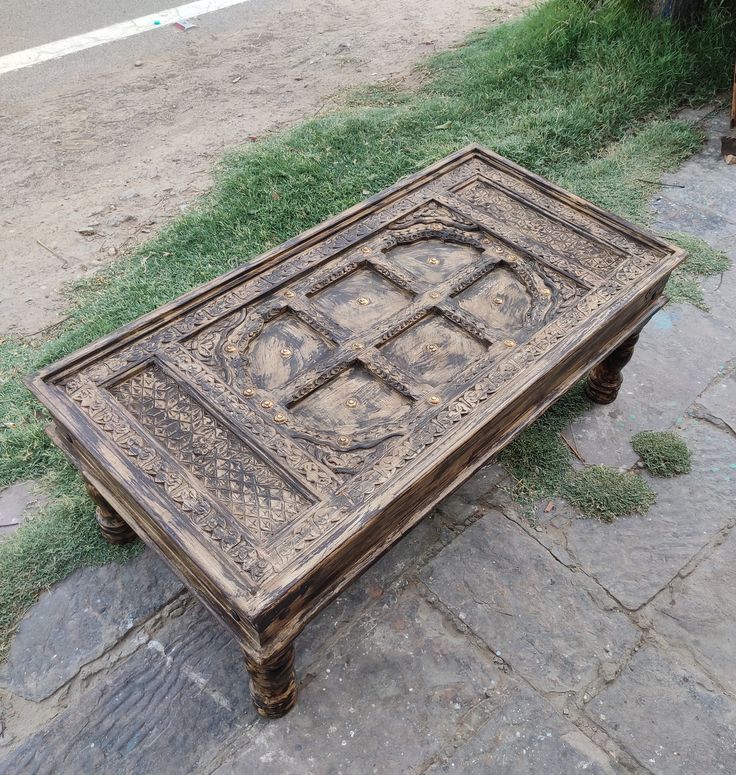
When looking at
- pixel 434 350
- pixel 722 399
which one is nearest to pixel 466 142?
pixel 722 399

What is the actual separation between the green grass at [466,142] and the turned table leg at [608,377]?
0.39 feet

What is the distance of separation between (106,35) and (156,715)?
5607mm

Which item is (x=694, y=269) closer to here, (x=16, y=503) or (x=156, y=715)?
(x=156, y=715)

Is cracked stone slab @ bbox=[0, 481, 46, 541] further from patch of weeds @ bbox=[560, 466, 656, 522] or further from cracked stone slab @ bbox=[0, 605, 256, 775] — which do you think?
patch of weeds @ bbox=[560, 466, 656, 522]

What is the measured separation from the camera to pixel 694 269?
3689 millimetres

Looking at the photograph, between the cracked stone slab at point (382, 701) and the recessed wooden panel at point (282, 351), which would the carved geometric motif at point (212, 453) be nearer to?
the recessed wooden panel at point (282, 351)

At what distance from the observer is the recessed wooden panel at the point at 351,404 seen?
2.13 m

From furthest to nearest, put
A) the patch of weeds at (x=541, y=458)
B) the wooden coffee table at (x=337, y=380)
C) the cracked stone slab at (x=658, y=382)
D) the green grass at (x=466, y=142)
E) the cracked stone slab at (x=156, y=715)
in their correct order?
the green grass at (x=466, y=142)
the cracked stone slab at (x=658, y=382)
the patch of weeds at (x=541, y=458)
the cracked stone slab at (x=156, y=715)
the wooden coffee table at (x=337, y=380)

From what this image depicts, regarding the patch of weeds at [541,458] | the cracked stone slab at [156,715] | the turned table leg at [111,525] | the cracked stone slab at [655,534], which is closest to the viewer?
the cracked stone slab at [156,715]

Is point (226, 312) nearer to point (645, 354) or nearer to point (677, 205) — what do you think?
point (645, 354)

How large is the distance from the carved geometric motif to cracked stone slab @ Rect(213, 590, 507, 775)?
2.37 feet

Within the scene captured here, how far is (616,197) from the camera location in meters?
4.08

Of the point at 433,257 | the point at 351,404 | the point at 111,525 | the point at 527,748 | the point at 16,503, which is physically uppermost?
the point at 433,257

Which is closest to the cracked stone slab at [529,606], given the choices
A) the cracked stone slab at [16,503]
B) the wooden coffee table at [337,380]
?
the wooden coffee table at [337,380]
